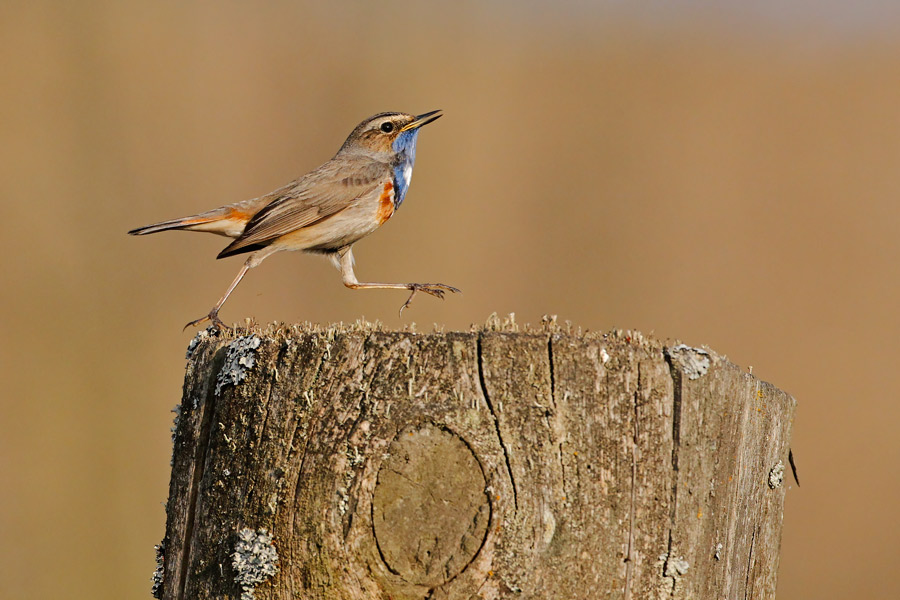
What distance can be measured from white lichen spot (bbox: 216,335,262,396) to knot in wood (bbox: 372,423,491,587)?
0.57 m

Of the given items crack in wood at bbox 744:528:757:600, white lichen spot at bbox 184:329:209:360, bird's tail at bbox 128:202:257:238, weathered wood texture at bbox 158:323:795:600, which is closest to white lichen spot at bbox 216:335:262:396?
weathered wood texture at bbox 158:323:795:600

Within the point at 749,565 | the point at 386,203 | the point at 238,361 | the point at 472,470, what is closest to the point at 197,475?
the point at 238,361

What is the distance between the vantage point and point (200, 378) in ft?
10.3

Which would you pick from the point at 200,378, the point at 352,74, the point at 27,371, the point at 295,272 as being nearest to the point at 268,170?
the point at 295,272

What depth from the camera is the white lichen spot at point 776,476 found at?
10.4 ft

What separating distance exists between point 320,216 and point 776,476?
13.0ft

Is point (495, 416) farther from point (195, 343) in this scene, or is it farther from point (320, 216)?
point (320, 216)

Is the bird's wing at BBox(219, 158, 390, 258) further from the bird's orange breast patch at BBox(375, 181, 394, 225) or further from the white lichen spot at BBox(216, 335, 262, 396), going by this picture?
the white lichen spot at BBox(216, 335, 262, 396)

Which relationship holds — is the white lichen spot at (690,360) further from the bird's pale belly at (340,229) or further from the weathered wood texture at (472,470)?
the bird's pale belly at (340,229)

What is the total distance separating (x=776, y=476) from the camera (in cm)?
318

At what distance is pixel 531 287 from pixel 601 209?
119 inches

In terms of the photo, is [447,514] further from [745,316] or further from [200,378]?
[745,316]

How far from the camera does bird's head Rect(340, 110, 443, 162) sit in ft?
23.1

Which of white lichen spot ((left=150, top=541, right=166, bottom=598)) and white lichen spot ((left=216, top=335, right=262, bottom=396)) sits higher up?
white lichen spot ((left=216, top=335, right=262, bottom=396))
